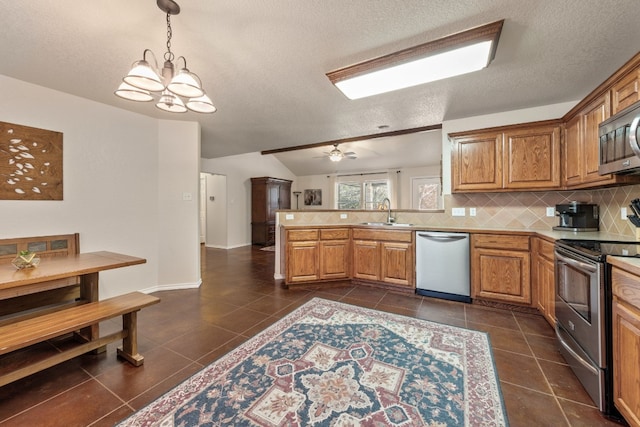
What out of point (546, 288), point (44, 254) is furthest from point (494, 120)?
point (44, 254)

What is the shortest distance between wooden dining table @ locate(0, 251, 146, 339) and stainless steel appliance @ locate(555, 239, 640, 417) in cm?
301

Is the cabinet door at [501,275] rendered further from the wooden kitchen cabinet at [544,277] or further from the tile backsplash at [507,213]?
the tile backsplash at [507,213]

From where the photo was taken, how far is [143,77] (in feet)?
4.96

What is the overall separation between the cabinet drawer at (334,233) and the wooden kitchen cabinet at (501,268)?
1.59 meters

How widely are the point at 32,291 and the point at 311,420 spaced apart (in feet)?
8.43

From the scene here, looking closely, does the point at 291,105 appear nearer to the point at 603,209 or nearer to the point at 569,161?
the point at 569,161

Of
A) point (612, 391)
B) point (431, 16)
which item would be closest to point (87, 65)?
point (431, 16)

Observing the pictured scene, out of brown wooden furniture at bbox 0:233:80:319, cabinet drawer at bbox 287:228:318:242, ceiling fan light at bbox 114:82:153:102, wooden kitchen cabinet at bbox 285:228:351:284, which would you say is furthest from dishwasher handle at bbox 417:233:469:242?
brown wooden furniture at bbox 0:233:80:319

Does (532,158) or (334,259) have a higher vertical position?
(532,158)

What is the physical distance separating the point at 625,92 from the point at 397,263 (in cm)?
249

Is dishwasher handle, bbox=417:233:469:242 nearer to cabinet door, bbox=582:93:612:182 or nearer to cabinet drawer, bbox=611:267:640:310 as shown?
cabinet door, bbox=582:93:612:182

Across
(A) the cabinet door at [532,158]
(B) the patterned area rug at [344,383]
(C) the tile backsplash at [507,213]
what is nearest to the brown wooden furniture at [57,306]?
(B) the patterned area rug at [344,383]

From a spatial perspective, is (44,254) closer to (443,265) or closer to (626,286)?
(443,265)

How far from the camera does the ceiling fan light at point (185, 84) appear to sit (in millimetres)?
1559
